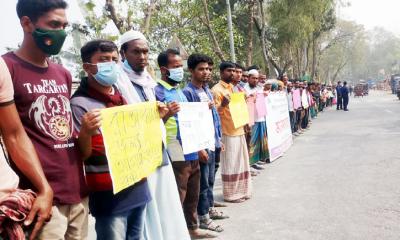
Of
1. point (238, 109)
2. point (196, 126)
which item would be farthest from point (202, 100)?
point (238, 109)

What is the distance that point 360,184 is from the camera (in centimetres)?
566

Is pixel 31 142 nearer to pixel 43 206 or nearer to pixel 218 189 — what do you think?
pixel 43 206

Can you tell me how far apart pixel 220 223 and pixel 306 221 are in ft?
3.03

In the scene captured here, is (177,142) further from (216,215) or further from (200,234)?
(216,215)

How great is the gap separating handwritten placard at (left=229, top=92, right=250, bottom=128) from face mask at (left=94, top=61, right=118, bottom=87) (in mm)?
2867

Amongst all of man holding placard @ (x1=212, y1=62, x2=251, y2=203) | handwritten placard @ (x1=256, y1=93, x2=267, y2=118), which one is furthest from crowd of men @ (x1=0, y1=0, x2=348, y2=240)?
handwritten placard @ (x1=256, y1=93, x2=267, y2=118)

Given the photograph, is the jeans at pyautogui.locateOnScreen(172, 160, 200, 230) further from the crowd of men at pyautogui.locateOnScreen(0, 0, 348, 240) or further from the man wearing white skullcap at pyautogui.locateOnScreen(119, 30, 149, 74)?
the man wearing white skullcap at pyautogui.locateOnScreen(119, 30, 149, 74)

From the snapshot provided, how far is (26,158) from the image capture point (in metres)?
1.94

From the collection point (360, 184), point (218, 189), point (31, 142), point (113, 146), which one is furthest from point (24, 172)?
point (360, 184)

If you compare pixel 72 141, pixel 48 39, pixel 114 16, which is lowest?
pixel 72 141

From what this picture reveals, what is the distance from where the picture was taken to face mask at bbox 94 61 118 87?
2525 mm

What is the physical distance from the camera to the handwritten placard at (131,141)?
2.44 meters

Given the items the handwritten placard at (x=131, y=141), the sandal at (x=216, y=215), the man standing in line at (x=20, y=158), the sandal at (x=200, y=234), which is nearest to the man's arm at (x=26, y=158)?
the man standing in line at (x=20, y=158)

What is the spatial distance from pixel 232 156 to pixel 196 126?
1.44m
